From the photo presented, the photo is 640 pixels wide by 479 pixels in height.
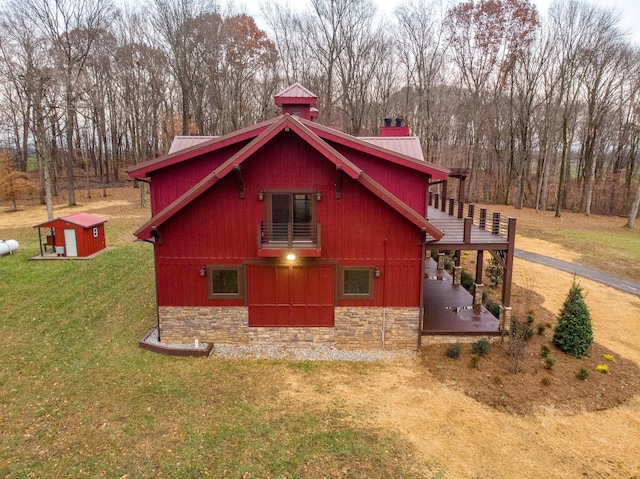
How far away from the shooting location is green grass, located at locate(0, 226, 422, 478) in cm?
760

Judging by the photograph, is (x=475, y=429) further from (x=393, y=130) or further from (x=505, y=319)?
(x=393, y=130)

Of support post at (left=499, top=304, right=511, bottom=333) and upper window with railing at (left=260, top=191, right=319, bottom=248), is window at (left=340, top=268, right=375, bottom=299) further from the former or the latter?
support post at (left=499, top=304, right=511, bottom=333)

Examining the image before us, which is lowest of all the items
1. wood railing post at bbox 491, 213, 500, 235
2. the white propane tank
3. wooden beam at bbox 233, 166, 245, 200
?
the white propane tank

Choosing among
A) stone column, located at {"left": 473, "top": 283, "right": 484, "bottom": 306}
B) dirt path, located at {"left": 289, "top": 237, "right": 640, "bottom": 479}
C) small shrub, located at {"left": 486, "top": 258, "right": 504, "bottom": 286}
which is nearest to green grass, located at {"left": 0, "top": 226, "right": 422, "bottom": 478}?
dirt path, located at {"left": 289, "top": 237, "right": 640, "bottom": 479}

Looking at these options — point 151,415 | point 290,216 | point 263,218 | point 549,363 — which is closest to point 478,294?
point 549,363

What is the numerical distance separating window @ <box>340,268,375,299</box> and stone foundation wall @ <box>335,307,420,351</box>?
0.44m

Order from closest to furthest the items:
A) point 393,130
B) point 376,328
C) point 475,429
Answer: point 475,429
point 376,328
point 393,130

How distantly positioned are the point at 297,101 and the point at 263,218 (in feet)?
15.6

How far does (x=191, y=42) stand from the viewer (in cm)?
3378

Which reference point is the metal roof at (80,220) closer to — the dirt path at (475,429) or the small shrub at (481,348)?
the dirt path at (475,429)

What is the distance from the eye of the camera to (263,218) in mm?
11945

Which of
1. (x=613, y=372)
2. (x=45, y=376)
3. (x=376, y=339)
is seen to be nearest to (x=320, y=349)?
(x=376, y=339)

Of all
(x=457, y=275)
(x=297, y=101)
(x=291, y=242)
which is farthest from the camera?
(x=457, y=275)

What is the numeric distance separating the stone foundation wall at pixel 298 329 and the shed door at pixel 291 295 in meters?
0.28
